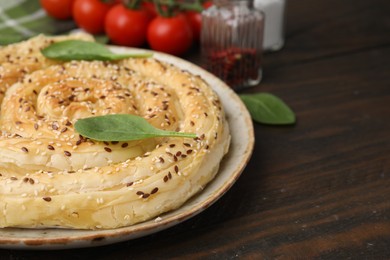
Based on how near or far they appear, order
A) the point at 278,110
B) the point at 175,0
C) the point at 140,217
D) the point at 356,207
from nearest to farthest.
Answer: the point at 140,217, the point at 356,207, the point at 278,110, the point at 175,0

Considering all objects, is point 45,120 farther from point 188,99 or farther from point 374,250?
point 374,250

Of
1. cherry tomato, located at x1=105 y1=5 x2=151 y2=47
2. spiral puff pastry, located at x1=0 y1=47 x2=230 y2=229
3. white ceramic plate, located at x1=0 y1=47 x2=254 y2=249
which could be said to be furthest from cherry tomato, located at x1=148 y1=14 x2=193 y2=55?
white ceramic plate, located at x1=0 y1=47 x2=254 y2=249

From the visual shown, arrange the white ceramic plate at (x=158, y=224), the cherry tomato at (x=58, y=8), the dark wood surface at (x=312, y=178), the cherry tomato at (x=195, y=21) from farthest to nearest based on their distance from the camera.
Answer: the cherry tomato at (x=58, y=8) → the cherry tomato at (x=195, y=21) → the dark wood surface at (x=312, y=178) → the white ceramic plate at (x=158, y=224)

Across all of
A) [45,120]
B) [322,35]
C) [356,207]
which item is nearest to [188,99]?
[45,120]

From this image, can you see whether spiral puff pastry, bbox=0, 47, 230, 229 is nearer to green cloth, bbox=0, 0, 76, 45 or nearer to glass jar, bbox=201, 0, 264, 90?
glass jar, bbox=201, 0, 264, 90

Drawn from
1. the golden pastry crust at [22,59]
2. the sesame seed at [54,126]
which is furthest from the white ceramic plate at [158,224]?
the golden pastry crust at [22,59]

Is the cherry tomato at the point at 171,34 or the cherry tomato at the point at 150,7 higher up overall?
the cherry tomato at the point at 150,7

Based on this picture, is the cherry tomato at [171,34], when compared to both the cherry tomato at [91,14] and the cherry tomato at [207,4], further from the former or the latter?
the cherry tomato at [91,14]
